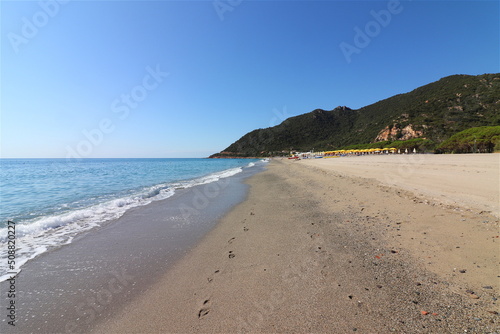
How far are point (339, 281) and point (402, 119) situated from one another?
87390 mm

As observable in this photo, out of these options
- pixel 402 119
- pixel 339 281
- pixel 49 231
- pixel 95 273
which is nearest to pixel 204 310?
pixel 339 281

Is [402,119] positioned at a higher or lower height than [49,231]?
higher

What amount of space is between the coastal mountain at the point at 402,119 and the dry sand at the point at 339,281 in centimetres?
5752

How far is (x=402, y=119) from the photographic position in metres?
72.9

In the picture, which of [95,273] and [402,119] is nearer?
[95,273]

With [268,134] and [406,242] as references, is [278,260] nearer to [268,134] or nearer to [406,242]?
[406,242]

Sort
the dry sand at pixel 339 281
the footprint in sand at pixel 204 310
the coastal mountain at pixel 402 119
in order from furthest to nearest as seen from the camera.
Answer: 1. the coastal mountain at pixel 402 119
2. the footprint in sand at pixel 204 310
3. the dry sand at pixel 339 281

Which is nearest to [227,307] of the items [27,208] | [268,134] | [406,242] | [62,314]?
[62,314]

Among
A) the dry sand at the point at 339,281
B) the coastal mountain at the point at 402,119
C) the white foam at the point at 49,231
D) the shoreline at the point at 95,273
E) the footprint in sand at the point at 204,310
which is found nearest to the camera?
the dry sand at the point at 339,281

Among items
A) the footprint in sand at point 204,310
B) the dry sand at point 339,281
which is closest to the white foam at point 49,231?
the dry sand at point 339,281

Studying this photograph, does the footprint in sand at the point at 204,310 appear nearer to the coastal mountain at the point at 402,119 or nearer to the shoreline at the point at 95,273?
the shoreline at the point at 95,273

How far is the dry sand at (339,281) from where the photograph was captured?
2.57 m

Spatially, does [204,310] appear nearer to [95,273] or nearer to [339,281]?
[339,281]

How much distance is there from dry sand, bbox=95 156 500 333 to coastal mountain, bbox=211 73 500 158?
189 feet
